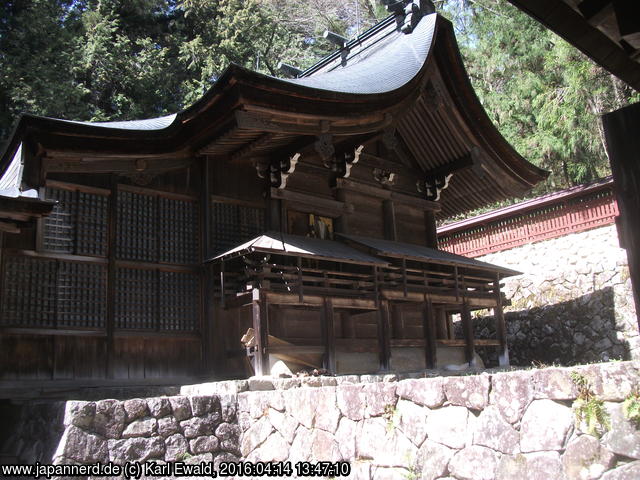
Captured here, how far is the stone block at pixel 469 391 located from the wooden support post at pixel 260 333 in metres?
4.52

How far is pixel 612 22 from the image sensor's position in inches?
112

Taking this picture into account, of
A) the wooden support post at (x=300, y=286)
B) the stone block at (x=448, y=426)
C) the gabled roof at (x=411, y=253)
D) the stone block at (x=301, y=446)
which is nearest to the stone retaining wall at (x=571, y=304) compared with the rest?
the gabled roof at (x=411, y=253)

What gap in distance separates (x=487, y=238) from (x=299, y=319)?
32.6 ft

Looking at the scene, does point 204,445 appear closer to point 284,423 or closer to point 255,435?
point 255,435

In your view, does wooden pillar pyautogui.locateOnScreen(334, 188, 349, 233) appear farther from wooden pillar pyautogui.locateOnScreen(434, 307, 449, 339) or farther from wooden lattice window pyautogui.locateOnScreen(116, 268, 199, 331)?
wooden lattice window pyautogui.locateOnScreen(116, 268, 199, 331)

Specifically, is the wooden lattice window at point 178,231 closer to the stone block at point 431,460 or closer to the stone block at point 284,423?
the stone block at point 284,423

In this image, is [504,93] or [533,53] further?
[504,93]

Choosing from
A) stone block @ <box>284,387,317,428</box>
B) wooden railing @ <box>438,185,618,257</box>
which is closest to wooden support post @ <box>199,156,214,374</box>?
stone block @ <box>284,387,317,428</box>

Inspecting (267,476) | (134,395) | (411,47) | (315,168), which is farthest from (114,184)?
(411,47)

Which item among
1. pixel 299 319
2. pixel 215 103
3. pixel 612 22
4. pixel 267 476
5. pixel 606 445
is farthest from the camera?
pixel 299 319

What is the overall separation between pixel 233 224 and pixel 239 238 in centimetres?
27

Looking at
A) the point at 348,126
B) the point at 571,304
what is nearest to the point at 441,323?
the point at 571,304

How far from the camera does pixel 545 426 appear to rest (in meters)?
4.37

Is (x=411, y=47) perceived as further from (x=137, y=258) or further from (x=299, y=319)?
(x=137, y=258)
